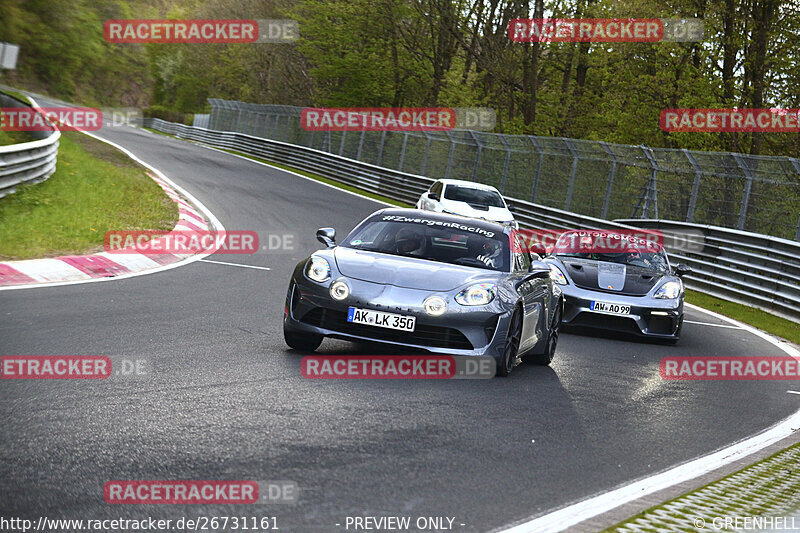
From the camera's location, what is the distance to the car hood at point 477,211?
2238 centimetres

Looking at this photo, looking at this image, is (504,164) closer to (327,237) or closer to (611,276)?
(611,276)

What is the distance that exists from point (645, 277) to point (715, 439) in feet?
19.3

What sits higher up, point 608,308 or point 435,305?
point 435,305

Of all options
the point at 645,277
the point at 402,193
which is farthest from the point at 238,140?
the point at 645,277

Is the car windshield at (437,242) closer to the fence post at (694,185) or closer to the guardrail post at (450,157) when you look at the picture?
the fence post at (694,185)

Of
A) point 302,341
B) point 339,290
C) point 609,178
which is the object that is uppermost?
point 609,178

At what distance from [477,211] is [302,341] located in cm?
1466

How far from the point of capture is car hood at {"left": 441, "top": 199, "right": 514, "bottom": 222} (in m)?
22.4

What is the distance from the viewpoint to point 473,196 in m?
23.4

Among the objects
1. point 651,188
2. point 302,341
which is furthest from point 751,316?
point 302,341

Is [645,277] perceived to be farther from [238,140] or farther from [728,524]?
[238,140]

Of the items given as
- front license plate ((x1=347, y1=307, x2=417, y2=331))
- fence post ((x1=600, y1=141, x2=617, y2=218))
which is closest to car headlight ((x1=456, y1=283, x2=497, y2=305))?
front license plate ((x1=347, y1=307, x2=417, y2=331))

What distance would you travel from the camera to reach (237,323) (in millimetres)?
9625

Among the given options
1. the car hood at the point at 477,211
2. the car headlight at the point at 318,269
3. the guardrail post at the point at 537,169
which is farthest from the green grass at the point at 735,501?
the guardrail post at the point at 537,169
